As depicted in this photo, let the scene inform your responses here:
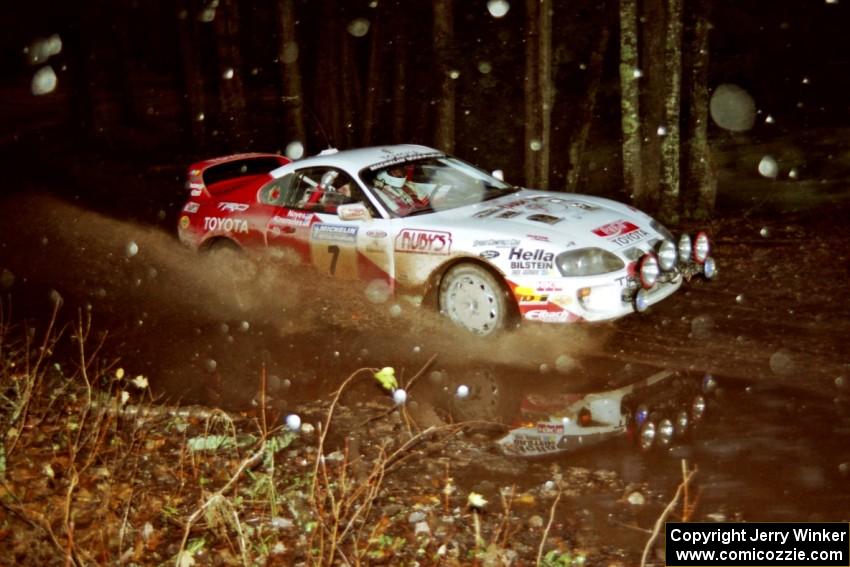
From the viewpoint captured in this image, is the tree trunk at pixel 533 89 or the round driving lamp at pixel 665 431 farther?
the tree trunk at pixel 533 89

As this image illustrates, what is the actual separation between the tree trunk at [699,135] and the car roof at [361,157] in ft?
15.7

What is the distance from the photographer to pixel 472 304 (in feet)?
23.4

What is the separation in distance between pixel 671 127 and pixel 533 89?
9.37 feet

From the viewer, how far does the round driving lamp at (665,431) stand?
526 cm

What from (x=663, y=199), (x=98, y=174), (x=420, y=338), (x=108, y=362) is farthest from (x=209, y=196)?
(x=98, y=174)

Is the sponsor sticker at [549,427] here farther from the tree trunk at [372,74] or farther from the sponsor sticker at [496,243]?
the tree trunk at [372,74]

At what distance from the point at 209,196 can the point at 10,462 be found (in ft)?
15.4

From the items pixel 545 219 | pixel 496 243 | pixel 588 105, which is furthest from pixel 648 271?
pixel 588 105

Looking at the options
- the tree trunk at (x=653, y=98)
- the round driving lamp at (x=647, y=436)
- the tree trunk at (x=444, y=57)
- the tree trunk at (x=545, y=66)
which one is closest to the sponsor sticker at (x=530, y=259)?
the round driving lamp at (x=647, y=436)

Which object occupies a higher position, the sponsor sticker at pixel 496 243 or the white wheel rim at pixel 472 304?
the sponsor sticker at pixel 496 243

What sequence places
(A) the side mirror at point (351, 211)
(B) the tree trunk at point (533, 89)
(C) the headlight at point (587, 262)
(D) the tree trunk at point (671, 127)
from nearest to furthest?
(C) the headlight at point (587, 262) → (A) the side mirror at point (351, 211) → (D) the tree trunk at point (671, 127) → (B) the tree trunk at point (533, 89)

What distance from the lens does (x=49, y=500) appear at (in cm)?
468

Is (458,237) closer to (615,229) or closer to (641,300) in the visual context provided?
(615,229)

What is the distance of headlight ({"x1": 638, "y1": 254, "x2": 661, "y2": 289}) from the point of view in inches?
262
